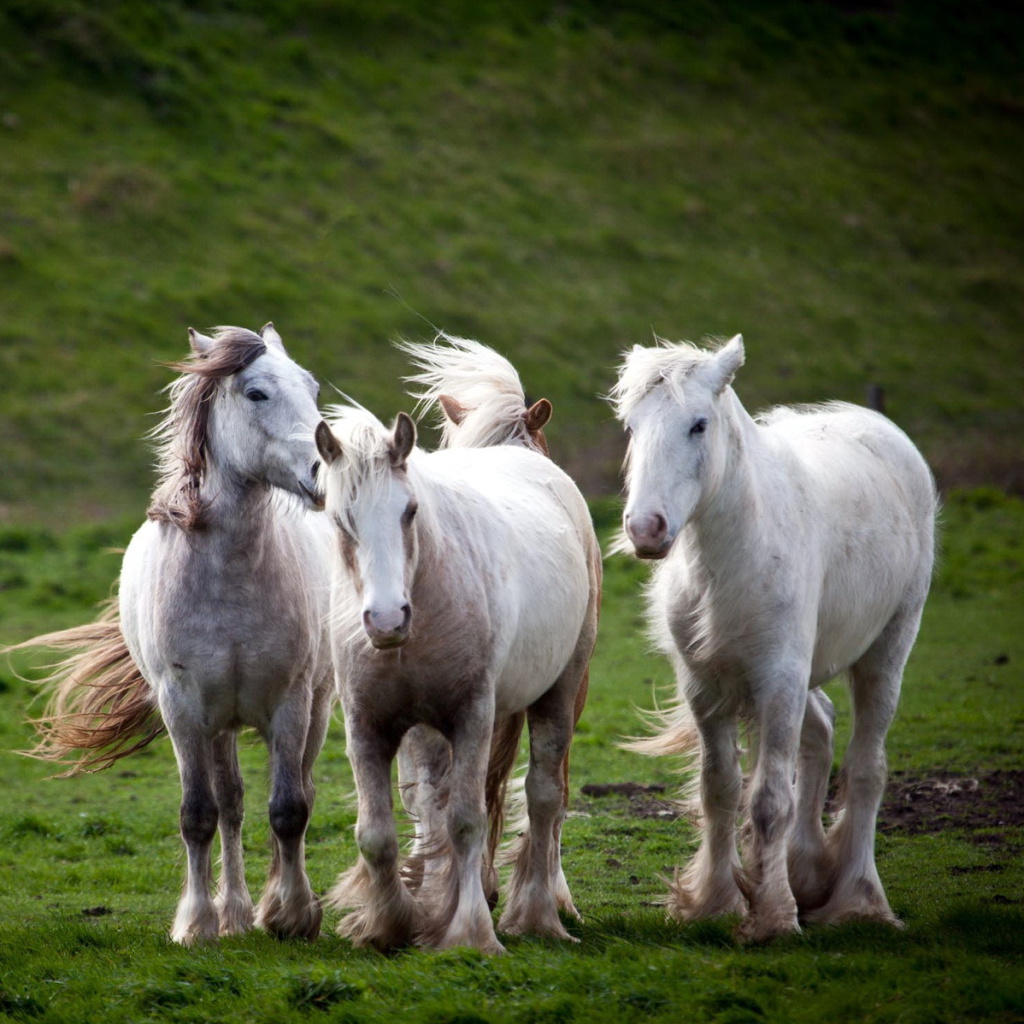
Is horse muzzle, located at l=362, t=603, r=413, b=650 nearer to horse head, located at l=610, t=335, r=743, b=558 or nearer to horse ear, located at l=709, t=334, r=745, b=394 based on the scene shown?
horse head, located at l=610, t=335, r=743, b=558

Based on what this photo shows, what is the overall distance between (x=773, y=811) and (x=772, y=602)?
2.89 ft

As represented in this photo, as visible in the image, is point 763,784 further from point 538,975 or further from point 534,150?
point 534,150

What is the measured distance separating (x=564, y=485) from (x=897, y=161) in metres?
32.5

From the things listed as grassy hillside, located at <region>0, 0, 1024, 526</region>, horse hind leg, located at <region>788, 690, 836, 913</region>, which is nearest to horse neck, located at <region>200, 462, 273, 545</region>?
horse hind leg, located at <region>788, 690, 836, 913</region>

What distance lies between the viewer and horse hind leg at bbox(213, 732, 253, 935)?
633cm

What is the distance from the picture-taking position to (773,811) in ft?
18.1

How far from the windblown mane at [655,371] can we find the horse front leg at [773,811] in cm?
134

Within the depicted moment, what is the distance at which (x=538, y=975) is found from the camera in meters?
4.97

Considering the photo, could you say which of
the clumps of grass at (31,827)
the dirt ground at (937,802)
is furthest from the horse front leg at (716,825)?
the clumps of grass at (31,827)

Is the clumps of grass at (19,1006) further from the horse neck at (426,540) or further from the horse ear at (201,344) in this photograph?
the horse ear at (201,344)

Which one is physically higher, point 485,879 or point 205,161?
point 205,161

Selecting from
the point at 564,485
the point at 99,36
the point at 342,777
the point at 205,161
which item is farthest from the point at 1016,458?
the point at 99,36

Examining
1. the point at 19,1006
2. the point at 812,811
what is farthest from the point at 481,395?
the point at 19,1006

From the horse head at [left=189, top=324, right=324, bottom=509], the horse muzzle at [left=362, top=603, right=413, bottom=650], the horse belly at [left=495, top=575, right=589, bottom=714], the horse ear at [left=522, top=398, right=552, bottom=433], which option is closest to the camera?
the horse muzzle at [left=362, top=603, right=413, bottom=650]
